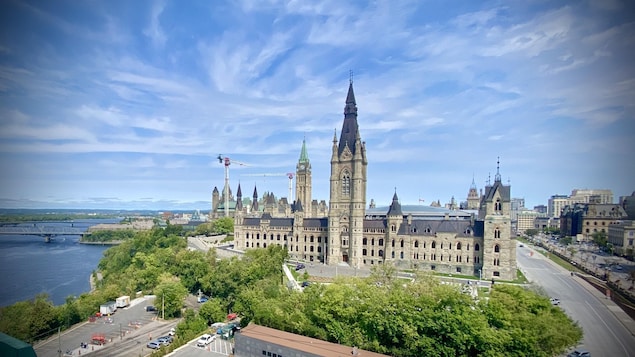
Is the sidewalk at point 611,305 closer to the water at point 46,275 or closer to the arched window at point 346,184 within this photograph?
the arched window at point 346,184

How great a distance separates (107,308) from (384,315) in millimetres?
33209

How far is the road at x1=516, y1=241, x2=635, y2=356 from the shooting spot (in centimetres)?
2676

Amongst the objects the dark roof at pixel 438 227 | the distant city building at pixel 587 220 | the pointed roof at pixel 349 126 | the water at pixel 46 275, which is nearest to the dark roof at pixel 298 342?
the water at pixel 46 275

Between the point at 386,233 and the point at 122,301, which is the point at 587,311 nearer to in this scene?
the point at 386,233

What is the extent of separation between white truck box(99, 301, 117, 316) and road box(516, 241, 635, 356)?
4687cm

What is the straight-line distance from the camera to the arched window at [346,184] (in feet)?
194

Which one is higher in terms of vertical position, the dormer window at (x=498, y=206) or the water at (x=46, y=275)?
the dormer window at (x=498, y=206)

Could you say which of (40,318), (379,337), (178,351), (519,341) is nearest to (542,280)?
(519,341)

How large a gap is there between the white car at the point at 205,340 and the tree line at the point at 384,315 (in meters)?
2.00

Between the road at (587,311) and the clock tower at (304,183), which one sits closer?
the road at (587,311)

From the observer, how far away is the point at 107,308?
38.5 metres

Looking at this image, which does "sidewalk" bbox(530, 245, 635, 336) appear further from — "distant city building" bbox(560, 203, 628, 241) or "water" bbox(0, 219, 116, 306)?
"water" bbox(0, 219, 116, 306)

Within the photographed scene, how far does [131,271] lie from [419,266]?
49.2 m

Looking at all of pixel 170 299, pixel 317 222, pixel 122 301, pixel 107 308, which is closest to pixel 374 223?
pixel 317 222
